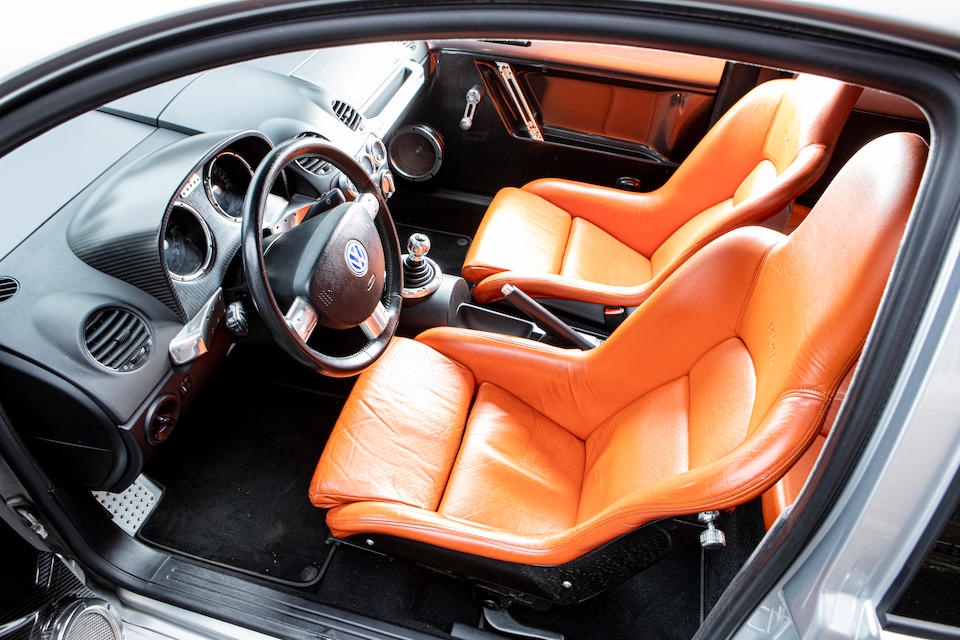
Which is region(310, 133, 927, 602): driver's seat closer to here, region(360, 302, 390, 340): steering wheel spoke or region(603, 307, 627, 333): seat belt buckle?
region(360, 302, 390, 340): steering wheel spoke

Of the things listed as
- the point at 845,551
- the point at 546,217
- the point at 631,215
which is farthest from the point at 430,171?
the point at 845,551

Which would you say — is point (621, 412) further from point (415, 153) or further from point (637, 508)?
point (415, 153)

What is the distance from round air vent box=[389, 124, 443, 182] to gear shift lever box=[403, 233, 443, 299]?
861mm

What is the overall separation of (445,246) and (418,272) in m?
0.84

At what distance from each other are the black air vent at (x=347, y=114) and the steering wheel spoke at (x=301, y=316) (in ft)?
2.45

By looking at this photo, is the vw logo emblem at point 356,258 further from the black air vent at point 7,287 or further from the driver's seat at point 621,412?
the black air vent at point 7,287

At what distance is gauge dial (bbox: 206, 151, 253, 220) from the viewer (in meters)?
1.36

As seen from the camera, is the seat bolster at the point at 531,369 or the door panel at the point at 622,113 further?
the door panel at the point at 622,113

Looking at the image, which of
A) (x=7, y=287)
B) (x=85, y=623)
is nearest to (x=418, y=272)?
(x=7, y=287)

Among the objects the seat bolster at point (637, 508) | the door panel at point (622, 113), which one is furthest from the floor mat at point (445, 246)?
the seat bolster at point (637, 508)

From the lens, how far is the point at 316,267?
3.94 ft

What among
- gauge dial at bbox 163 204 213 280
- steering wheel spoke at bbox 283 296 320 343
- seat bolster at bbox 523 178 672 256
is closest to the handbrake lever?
seat bolster at bbox 523 178 672 256

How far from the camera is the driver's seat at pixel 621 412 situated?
2.83 ft

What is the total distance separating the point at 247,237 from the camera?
1.09 meters
